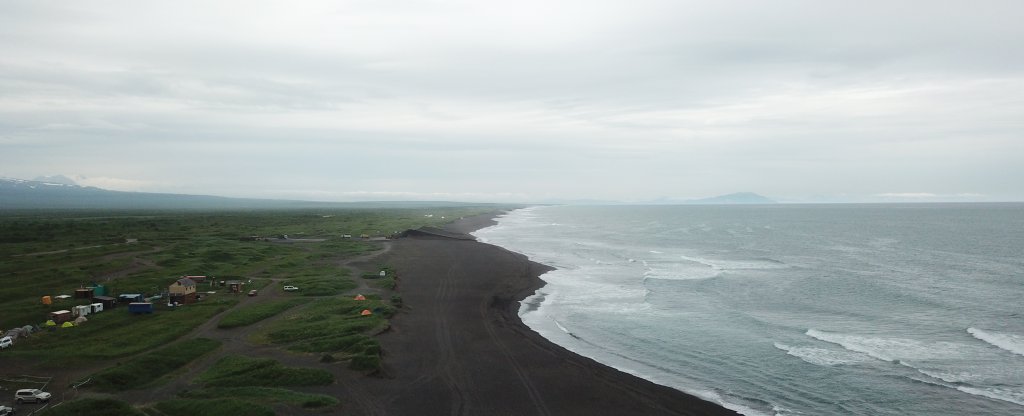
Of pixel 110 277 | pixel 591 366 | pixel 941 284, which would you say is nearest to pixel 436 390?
pixel 591 366

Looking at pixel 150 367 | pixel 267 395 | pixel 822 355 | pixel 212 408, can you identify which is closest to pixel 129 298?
pixel 150 367

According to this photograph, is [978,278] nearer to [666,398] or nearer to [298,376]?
[666,398]

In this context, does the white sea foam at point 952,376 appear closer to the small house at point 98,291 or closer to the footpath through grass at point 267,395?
the footpath through grass at point 267,395

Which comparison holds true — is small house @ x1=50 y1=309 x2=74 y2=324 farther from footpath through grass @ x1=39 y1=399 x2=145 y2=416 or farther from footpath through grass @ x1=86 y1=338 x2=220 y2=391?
footpath through grass @ x1=39 y1=399 x2=145 y2=416

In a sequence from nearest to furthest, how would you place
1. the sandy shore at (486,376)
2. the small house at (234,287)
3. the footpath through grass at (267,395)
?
the footpath through grass at (267,395), the sandy shore at (486,376), the small house at (234,287)

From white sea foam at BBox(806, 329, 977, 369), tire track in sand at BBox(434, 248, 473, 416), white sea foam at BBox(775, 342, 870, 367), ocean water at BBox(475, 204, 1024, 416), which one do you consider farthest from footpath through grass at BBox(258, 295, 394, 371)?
white sea foam at BBox(806, 329, 977, 369)

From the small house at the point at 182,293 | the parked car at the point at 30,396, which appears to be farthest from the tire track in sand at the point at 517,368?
the small house at the point at 182,293

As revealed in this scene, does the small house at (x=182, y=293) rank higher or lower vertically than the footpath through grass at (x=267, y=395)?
higher
